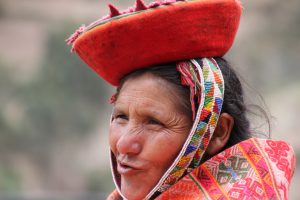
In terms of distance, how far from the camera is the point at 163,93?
10.3ft

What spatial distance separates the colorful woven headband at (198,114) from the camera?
120 inches

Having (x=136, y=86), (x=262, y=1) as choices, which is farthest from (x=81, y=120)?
(x=136, y=86)

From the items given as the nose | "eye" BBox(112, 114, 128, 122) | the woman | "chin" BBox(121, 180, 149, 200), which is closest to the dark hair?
the woman

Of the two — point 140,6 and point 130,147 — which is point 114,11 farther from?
point 130,147

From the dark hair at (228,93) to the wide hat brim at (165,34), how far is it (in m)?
0.04

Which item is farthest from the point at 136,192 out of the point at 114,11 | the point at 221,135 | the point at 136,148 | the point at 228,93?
the point at 114,11

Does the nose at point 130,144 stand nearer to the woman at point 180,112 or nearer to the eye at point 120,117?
the woman at point 180,112

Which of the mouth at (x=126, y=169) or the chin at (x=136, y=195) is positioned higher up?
the mouth at (x=126, y=169)

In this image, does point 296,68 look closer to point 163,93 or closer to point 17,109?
point 17,109

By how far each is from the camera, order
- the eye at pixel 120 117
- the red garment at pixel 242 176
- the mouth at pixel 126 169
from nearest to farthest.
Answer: the red garment at pixel 242 176 → the mouth at pixel 126 169 → the eye at pixel 120 117

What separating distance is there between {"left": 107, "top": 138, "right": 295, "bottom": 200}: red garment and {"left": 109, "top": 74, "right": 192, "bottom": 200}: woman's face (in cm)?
11

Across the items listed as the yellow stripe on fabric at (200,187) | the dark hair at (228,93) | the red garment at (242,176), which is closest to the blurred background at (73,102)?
the dark hair at (228,93)

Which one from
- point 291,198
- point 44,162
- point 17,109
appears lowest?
point 291,198

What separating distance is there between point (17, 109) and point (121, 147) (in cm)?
1979
